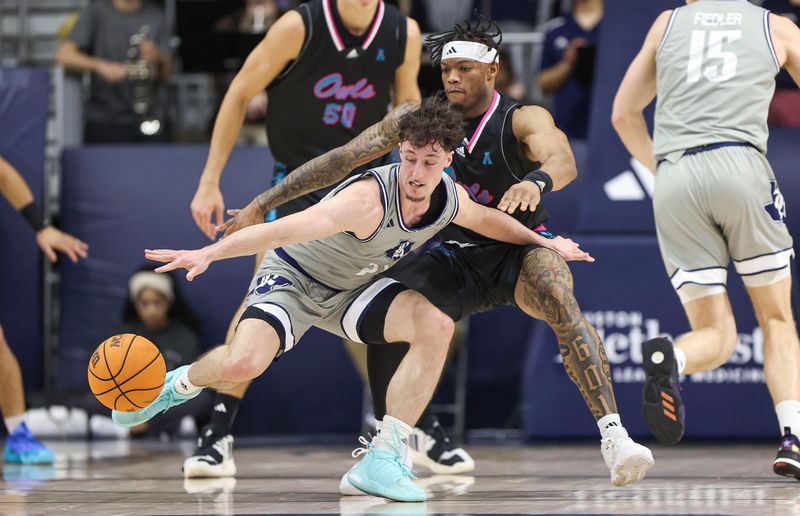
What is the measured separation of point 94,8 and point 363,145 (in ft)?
16.0

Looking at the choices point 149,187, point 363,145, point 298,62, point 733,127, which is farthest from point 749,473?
point 149,187

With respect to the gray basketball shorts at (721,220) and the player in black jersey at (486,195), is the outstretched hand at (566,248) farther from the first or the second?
the gray basketball shorts at (721,220)

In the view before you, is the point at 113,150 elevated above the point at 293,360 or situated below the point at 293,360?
above

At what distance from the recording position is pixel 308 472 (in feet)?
21.1

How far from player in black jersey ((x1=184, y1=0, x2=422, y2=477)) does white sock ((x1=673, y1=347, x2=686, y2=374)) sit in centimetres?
208

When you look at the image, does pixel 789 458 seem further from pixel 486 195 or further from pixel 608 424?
pixel 486 195

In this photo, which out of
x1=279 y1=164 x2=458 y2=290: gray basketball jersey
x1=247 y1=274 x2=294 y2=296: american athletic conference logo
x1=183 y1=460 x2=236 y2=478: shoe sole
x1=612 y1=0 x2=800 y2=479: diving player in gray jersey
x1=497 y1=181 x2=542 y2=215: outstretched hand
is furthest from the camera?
x1=183 y1=460 x2=236 y2=478: shoe sole

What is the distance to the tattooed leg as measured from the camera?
524 cm

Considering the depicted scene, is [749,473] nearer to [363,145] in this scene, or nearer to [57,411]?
[363,145]

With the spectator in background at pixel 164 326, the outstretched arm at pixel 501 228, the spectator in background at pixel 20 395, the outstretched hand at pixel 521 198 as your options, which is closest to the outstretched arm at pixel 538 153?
the outstretched hand at pixel 521 198

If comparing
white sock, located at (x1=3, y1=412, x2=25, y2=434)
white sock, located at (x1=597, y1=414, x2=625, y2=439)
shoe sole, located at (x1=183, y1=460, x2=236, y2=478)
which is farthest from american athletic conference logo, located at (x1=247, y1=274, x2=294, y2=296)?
white sock, located at (x1=3, y1=412, x2=25, y2=434)

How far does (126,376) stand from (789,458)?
284cm

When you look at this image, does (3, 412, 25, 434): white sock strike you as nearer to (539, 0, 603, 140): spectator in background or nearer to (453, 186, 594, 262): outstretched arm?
(453, 186, 594, 262): outstretched arm

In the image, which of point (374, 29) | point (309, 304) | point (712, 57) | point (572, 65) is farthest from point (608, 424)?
point (572, 65)
